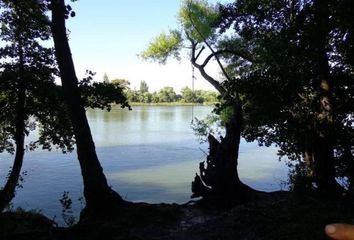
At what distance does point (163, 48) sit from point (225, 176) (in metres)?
19.2

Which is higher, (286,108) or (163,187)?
(286,108)

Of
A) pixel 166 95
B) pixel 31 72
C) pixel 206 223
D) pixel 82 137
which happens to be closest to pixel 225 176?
pixel 206 223

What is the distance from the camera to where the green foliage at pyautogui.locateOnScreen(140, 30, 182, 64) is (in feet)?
87.8

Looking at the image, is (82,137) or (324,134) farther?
(324,134)

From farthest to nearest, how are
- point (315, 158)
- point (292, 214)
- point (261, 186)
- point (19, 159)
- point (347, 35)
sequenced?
1. point (261, 186)
2. point (19, 159)
3. point (315, 158)
4. point (347, 35)
5. point (292, 214)

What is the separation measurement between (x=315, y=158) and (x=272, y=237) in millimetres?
4702

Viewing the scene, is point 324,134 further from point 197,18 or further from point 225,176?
point 197,18

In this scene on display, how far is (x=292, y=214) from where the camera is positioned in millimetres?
8016

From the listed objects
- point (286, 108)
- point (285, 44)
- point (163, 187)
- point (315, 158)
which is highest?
point (285, 44)

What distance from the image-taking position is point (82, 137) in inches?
367

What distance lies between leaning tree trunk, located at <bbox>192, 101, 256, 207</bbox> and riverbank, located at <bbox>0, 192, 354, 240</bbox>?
495 mm

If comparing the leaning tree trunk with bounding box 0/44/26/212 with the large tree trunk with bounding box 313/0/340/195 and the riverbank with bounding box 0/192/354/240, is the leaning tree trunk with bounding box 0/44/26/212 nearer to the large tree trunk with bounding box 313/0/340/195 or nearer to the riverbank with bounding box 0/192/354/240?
the riverbank with bounding box 0/192/354/240

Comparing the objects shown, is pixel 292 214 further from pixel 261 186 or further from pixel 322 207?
pixel 261 186

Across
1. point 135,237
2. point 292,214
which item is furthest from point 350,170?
point 135,237
